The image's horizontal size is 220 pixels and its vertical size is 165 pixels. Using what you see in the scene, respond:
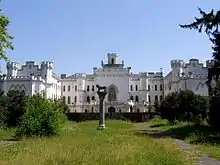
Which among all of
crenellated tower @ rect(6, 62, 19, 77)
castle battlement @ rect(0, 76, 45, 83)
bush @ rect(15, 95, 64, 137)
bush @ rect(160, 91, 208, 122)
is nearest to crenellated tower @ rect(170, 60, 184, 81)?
castle battlement @ rect(0, 76, 45, 83)

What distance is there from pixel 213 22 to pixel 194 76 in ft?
235

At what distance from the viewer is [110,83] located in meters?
100

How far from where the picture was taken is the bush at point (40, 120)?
2317 cm

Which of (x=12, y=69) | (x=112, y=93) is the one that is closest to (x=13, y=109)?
(x=112, y=93)

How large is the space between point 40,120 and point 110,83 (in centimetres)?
7715

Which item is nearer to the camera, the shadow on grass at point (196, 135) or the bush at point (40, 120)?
the shadow on grass at point (196, 135)

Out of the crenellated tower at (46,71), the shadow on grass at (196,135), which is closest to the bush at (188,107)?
the shadow on grass at (196,135)

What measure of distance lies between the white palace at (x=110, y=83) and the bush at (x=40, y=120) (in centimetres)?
6872

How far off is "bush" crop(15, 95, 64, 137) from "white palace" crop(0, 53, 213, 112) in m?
68.7

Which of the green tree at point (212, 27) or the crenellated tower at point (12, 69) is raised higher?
the crenellated tower at point (12, 69)

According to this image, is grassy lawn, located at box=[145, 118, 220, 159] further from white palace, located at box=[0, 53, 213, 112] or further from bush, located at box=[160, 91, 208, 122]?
white palace, located at box=[0, 53, 213, 112]

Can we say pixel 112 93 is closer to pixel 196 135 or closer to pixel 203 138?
pixel 196 135

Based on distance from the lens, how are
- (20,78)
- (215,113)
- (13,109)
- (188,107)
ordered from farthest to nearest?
(20,78)
(188,107)
(13,109)
(215,113)

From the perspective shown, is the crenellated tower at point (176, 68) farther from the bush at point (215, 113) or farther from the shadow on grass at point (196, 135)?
the shadow on grass at point (196, 135)
